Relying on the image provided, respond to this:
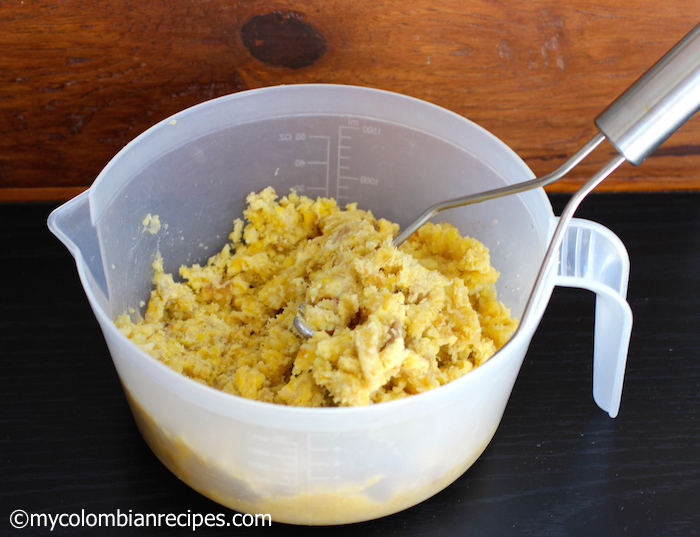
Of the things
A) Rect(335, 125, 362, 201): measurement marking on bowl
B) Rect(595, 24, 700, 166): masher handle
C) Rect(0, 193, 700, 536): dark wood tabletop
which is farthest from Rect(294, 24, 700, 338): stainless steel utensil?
Rect(335, 125, 362, 201): measurement marking on bowl

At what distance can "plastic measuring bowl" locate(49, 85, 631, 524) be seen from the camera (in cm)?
51

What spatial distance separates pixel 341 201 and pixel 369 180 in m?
0.05

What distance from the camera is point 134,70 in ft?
2.74

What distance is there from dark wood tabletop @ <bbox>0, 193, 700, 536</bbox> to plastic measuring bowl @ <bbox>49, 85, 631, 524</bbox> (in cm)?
4

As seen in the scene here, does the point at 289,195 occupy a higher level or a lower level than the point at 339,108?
lower

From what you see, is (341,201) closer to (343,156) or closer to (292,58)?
(343,156)

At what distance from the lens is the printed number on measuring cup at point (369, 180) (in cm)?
83

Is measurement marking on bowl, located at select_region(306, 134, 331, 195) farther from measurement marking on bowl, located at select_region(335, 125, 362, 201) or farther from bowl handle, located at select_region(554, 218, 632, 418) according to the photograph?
bowl handle, located at select_region(554, 218, 632, 418)

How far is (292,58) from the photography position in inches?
33.0

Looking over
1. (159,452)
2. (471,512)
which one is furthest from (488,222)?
(159,452)

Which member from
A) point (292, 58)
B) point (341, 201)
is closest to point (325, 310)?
point (341, 201)

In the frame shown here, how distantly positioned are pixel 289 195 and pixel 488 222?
0.84 feet

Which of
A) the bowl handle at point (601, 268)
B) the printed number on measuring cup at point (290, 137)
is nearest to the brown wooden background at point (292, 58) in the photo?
the printed number on measuring cup at point (290, 137)

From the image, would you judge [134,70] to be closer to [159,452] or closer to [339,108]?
[339,108]
